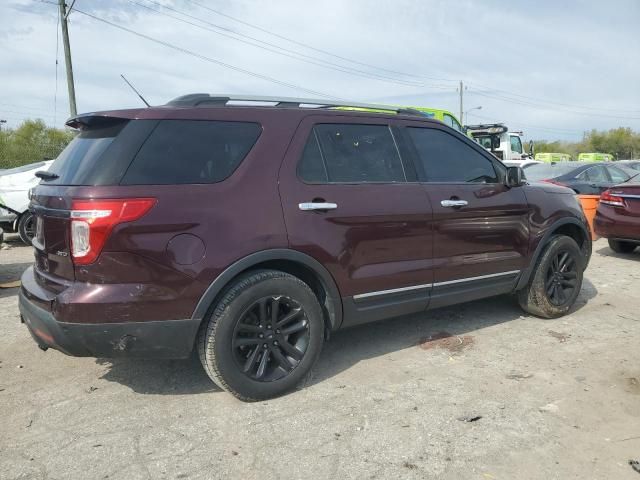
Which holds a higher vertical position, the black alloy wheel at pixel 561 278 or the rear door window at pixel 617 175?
the rear door window at pixel 617 175

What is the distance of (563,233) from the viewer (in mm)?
5227

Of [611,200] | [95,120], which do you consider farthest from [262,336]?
[611,200]

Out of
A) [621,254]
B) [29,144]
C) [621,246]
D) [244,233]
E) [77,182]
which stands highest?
[29,144]

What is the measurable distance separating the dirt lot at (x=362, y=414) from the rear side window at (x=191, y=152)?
1416 mm

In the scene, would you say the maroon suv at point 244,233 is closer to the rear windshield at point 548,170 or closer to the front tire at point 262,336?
the front tire at point 262,336

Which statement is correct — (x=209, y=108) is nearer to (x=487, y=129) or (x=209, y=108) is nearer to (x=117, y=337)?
(x=117, y=337)

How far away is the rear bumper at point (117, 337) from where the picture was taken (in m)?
2.89

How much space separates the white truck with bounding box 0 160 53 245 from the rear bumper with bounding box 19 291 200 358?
23.9 feet

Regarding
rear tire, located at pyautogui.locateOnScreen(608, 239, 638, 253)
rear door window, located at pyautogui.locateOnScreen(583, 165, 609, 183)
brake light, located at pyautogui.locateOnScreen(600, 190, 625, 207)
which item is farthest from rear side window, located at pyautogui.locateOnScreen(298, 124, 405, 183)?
rear door window, located at pyautogui.locateOnScreen(583, 165, 609, 183)

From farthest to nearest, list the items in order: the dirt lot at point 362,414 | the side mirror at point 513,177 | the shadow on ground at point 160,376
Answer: the side mirror at point 513,177
the shadow on ground at point 160,376
the dirt lot at point 362,414

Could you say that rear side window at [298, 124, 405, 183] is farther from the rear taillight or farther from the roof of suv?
the rear taillight

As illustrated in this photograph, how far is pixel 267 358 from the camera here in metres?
3.32

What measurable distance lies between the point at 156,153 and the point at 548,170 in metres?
11.4

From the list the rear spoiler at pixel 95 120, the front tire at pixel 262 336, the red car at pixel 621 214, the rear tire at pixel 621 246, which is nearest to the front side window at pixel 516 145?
the rear tire at pixel 621 246
